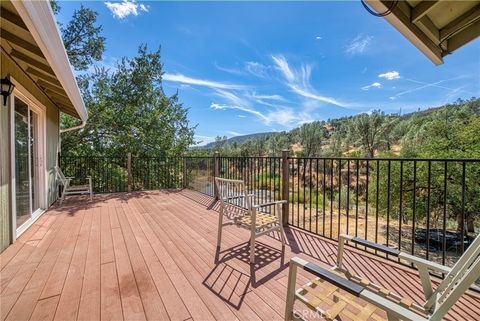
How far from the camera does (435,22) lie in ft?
6.22

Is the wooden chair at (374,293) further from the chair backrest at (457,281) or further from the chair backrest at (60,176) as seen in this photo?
the chair backrest at (60,176)

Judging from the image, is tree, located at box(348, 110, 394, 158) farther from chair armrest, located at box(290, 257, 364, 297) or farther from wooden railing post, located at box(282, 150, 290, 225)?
chair armrest, located at box(290, 257, 364, 297)

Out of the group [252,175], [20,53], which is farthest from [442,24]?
[20,53]

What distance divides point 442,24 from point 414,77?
4762 centimetres

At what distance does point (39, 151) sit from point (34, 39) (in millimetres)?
3180

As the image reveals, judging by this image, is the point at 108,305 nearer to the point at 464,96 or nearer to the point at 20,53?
the point at 20,53

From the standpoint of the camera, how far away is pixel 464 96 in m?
22.2

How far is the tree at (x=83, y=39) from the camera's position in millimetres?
8797

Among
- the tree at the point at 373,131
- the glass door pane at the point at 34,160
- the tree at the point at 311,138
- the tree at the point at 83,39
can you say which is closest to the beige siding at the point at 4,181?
the glass door pane at the point at 34,160

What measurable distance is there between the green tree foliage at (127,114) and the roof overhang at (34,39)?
18.1ft

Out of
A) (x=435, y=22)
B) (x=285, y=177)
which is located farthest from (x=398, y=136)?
(x=435, y=22)

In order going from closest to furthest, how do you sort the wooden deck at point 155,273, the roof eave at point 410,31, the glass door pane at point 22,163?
the roof eave at point 410,31
the wooden deck at point 155,273
the glass door pane at point 22,163

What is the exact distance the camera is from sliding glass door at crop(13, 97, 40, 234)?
309 cm

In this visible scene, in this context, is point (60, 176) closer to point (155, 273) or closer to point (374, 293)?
point (155, 273)
